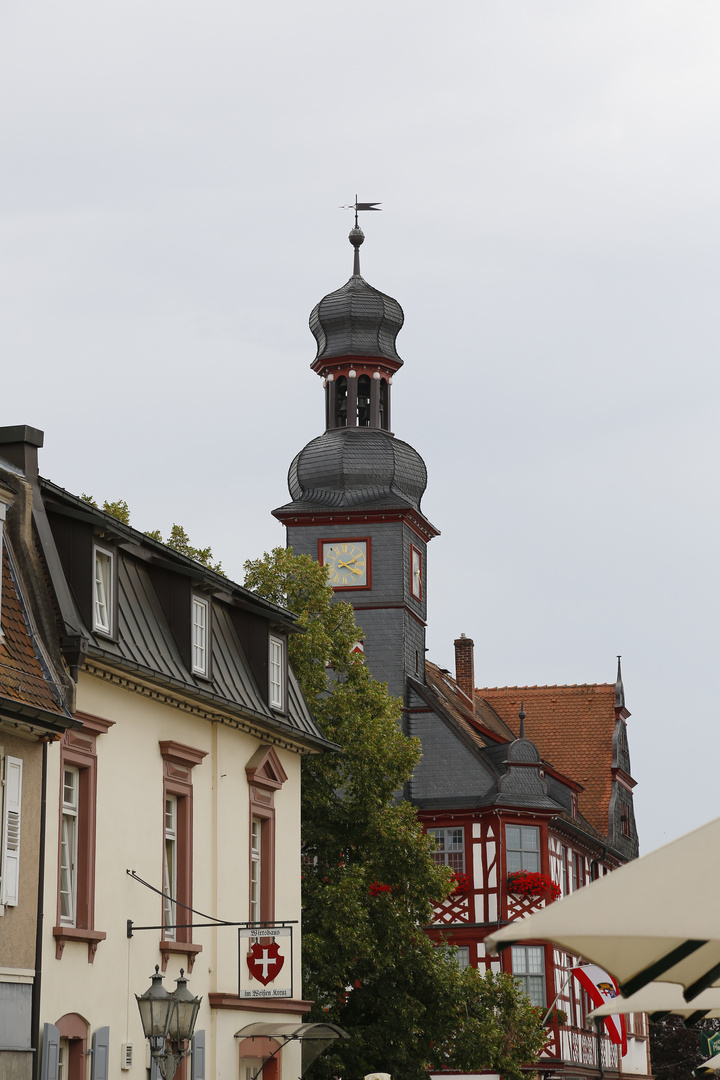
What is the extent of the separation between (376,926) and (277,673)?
692 cm

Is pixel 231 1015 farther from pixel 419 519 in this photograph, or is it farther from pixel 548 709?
pixel 548 709

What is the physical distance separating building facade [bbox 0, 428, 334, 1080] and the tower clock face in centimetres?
2222

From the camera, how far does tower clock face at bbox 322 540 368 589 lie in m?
48.5

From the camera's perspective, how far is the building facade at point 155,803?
1870 centimetres

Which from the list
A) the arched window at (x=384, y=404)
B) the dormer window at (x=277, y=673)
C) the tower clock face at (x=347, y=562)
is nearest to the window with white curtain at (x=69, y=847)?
the dormer window at (x=277, y=673)

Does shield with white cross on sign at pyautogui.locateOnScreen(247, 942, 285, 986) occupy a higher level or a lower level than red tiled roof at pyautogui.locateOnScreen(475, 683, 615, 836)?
lower

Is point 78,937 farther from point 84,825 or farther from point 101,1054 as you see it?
point 101,1054

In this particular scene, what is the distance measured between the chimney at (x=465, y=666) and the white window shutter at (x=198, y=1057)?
121 feet

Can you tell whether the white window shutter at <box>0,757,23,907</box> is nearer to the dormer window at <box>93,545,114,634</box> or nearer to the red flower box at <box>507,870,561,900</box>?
the dormer window at <box>93,545,114,634</box>

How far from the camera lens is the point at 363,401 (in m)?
50.8

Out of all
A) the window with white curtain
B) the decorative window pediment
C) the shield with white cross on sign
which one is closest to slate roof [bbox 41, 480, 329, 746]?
the decorative window pediment

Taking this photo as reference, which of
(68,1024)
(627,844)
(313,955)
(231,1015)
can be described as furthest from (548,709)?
(68,1024)

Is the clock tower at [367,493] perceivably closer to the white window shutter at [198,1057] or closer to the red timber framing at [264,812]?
the red timber framing at [264,812]

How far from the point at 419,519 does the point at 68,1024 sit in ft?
105
